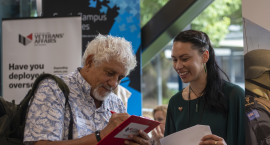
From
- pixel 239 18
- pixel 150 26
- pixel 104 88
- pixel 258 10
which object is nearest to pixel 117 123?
pixel 104 88

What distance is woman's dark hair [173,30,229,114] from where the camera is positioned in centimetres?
261

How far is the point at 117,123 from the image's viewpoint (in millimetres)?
2096

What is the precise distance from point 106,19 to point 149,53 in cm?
91

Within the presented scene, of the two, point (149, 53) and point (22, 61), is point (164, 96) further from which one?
point (22, 61)

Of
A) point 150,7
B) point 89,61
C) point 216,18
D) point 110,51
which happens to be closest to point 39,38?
point 89,61

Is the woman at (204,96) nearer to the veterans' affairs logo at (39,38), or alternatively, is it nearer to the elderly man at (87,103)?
the elderly man at (87,103)

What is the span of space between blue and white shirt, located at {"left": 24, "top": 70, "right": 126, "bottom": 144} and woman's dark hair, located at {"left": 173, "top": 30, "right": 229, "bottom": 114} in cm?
75

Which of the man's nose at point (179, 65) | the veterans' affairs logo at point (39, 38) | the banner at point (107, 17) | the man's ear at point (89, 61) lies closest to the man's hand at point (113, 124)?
the man's ear at point (89, 61)

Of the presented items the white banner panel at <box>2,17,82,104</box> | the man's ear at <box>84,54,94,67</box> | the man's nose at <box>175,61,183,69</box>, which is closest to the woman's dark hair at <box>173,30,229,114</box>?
the man's nose at <box>175,61,183,69</box>

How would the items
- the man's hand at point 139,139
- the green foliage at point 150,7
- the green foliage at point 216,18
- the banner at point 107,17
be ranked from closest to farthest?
the man's hand at point 139,139, the banner at point 107,17, the green foliage at point 150,7, the green foliage at point 216,18

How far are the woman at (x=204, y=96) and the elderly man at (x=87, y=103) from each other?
1.54 feet

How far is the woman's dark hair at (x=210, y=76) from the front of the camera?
2613 mm

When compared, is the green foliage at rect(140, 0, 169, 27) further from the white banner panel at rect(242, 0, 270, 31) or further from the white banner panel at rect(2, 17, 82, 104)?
the white banner panel at rect(242, 0, 270, 31)

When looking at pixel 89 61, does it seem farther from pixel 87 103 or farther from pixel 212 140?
pixel 212 140
